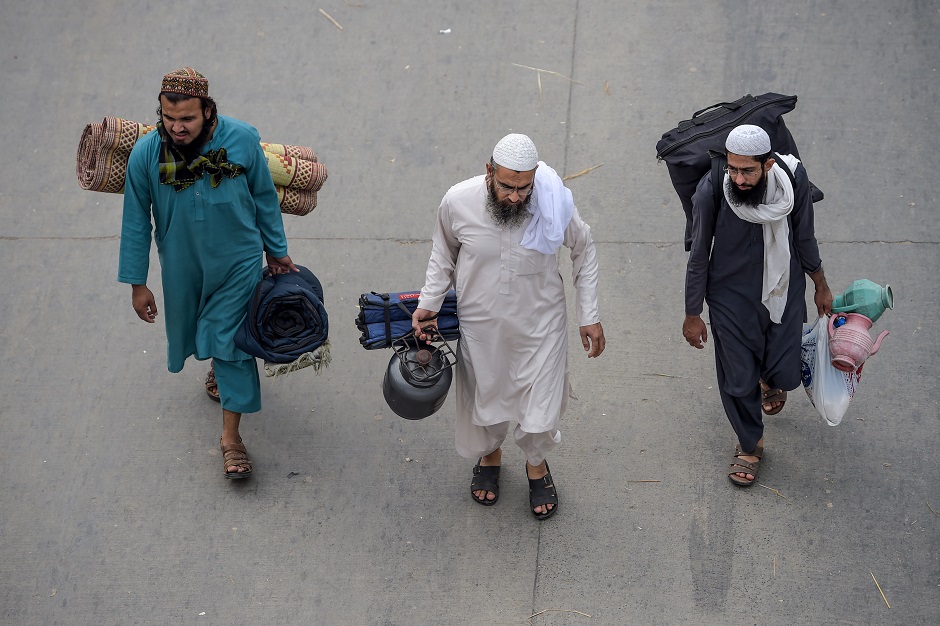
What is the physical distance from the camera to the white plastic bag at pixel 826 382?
14.1 feet

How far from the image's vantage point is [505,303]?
4078 millimetres

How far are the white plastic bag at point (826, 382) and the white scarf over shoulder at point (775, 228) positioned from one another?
274 mm

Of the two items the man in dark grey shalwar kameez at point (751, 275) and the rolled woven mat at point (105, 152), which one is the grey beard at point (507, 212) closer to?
the man in dark grey shalwar kameez at point (751, 275)

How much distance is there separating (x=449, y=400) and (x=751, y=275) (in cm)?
163

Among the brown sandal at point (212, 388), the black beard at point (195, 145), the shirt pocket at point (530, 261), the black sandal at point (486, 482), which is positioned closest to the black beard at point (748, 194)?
the shirt pocket at point (530, 261)

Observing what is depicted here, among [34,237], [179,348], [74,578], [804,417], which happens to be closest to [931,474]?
[804,417]

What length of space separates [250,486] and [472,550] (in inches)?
42.2

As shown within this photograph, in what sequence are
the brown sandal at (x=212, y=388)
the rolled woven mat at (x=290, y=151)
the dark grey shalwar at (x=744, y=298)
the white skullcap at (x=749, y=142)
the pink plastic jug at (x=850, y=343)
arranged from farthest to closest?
the brown sandal at (x=212, y=388)
the rolled woven mat at (x=290, y=151)
the pink plastic jug at (x=850, y=343)
the dark grey shalwar at (x=744, y=298)
the white skullcap at (x=749, y=142)

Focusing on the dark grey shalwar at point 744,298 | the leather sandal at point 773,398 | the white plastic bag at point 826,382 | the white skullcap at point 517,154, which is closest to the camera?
the white skullcap at point 517,154

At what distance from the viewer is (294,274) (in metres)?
4.53

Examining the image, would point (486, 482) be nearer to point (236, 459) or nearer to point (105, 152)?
point (236, 459)

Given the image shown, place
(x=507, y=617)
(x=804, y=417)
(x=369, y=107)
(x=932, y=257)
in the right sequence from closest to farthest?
(x=507, y=617) < (x=804, y=417) < (x=932, y=257) < (x=369, y=107)

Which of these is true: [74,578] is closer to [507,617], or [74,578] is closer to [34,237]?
[507,617]

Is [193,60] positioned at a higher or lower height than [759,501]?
higher
